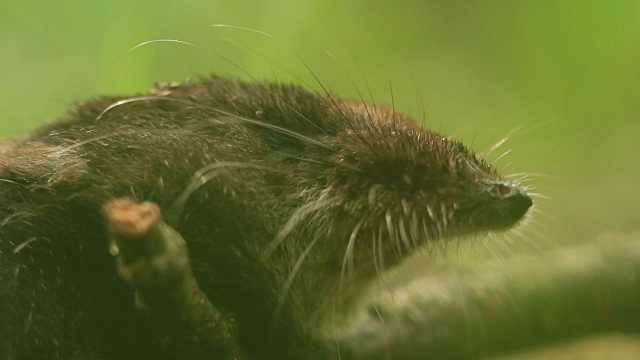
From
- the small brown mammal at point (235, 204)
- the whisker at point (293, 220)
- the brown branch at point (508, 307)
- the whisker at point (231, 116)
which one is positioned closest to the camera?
the small brown mammal at point (235, 204)

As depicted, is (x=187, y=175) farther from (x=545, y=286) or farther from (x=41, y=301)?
(x=545, y=286)

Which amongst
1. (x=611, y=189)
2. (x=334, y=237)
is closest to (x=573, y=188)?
(x=611, y=189)

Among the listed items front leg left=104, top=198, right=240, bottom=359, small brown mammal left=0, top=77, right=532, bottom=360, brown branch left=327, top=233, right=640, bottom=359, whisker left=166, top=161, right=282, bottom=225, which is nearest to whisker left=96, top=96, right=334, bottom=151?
small brown mammal left=0, top=77, right=532, bottom=360

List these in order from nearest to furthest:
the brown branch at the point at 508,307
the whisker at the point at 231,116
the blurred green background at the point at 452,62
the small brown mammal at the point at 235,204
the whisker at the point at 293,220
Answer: the small brown mammal at the point at 235,204 → the whisker at the point at 293,220 → the whisker at the point at 231,116 → the brown branch at the point at 508,307 → the blurred green background at the point at 452,62

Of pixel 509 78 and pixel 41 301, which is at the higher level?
pixel 509 78

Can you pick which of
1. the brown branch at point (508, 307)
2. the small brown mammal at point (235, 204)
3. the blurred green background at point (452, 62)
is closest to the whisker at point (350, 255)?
the small brown mammal at point (235, 204)

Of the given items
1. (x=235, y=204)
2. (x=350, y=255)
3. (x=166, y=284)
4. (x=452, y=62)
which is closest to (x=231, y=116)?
(x=235, y=204)

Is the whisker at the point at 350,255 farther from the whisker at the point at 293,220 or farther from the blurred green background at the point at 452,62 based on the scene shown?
the blurred green background at the point at 452,62

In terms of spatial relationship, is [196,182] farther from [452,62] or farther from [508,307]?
[452,62]
